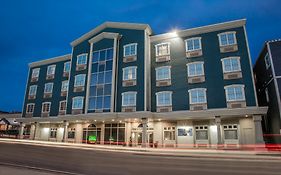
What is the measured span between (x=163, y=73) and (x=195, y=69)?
13.7ft

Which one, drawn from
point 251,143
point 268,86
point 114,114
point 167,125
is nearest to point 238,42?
point 268,86

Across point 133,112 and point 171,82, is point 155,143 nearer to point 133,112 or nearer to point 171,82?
point 133,112

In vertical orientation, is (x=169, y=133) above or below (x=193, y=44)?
below

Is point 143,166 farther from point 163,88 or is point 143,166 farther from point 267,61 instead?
point 267,61

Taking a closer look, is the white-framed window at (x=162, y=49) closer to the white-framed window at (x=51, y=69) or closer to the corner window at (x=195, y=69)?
the corner window at (x=195, y=69)

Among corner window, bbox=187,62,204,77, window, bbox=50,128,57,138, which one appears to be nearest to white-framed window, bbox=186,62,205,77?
corner window, bbox=187,62,204,77

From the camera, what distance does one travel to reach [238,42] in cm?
2447

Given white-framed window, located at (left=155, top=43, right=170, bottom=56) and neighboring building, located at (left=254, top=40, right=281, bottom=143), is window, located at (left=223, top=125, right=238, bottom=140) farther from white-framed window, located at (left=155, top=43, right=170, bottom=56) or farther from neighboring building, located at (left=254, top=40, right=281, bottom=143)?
white-framed window, located at (left=155, top=43, right=170, bottom=56)

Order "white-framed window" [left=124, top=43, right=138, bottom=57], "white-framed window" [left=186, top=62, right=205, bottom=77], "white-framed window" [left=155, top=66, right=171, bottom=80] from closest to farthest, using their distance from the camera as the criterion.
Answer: "white-framed window" [left=186, top=62, right=205, bottom=77] → "white-framed window" [left=155, top=66, right=171, bottom=80] → "white-framed window" [left=124, top=43, right=138, bottom=57]

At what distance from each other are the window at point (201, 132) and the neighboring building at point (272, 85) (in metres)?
6.54

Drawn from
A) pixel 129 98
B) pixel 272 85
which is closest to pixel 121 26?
pixel 129 98

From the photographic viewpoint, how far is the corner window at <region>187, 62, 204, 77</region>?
25.3m

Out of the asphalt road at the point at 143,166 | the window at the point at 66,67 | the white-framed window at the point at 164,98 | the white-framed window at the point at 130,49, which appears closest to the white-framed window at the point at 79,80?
the window at the point at 66,67

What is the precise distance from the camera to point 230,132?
23500mm
